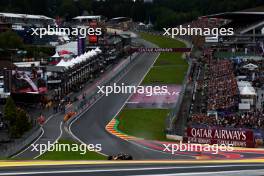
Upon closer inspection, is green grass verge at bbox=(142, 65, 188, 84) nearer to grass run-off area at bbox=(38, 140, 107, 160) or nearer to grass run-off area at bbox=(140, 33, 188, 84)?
grass run-off area at bbox=(140, 33, 188, 84)

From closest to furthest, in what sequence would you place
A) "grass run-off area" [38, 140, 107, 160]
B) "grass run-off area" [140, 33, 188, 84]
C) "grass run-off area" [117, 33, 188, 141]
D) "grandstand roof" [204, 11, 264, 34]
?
"grass run-off area" [38, 140, 107, 160], "grass run-off area" [117, 33, 188, 141], "grass run-off area" [140, 33, 188, 84], "grandstand roof" [204, 11, 264, 34]

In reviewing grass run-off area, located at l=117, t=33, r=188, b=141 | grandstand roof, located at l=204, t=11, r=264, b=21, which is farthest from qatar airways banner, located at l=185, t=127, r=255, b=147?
grandstand roof, located at l=204, t=11, r=264, b=21

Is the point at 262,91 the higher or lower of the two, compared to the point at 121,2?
lower

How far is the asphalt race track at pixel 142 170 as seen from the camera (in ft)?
26.9

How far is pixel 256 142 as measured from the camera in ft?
60.5

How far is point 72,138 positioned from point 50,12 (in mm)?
72163

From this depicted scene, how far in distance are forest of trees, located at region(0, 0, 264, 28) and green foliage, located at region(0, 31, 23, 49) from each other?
1177 inches

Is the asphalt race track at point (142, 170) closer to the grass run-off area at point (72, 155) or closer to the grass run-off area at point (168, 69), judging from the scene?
the grass run-off area at point (72, 155)

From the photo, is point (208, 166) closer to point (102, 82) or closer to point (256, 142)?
point (256, 142)

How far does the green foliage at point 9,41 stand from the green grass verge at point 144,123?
85.4ft

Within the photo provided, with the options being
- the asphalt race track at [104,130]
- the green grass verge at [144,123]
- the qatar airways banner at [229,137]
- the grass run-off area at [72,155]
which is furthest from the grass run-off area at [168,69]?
the grass run-off area at [72,155]

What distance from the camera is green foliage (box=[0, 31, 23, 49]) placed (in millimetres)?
49156

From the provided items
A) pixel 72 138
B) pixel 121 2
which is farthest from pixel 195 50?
pixel 121 2

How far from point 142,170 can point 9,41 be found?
→ 43348mm
